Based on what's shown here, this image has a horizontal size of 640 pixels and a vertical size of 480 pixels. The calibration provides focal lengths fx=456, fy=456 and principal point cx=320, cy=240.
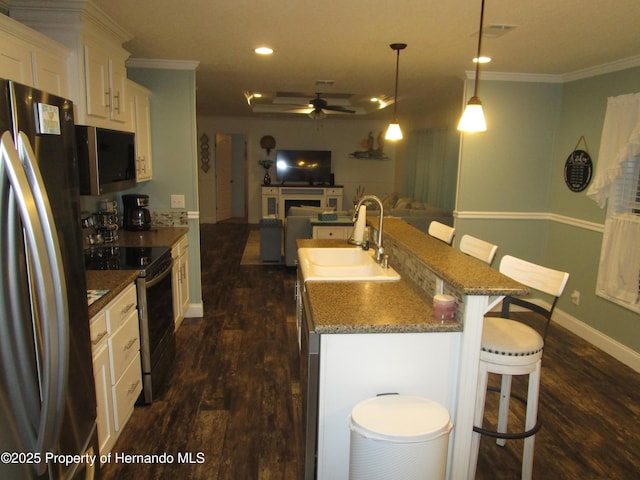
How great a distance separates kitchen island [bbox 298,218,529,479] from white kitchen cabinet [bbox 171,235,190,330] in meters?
2.06

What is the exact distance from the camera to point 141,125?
3.80m

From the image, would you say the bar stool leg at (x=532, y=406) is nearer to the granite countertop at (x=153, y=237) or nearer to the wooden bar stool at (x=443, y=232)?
the wooden bar stool at (x=443, y=232)

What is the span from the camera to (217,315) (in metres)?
4.50

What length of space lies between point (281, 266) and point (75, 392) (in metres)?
5.14

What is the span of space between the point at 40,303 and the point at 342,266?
2068 millimetres

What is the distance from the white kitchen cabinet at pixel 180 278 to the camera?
3.77 meters

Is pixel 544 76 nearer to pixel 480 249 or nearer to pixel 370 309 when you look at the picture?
pixel 480 249

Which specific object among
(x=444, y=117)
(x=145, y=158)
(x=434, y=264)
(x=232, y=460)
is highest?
(x=444, y=117)

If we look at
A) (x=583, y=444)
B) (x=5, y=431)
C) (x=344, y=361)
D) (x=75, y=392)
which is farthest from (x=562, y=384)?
(x=5, y=431)

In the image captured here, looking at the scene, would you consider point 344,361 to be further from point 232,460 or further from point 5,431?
point 5,431

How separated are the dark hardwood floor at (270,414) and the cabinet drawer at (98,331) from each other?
0.69 m

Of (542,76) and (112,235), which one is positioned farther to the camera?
(542,76)

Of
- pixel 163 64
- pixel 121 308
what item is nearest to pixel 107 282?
pixel 121 308

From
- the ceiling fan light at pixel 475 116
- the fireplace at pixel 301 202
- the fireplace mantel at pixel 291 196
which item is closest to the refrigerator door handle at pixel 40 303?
the ceiling fan light at pixel 475 116
